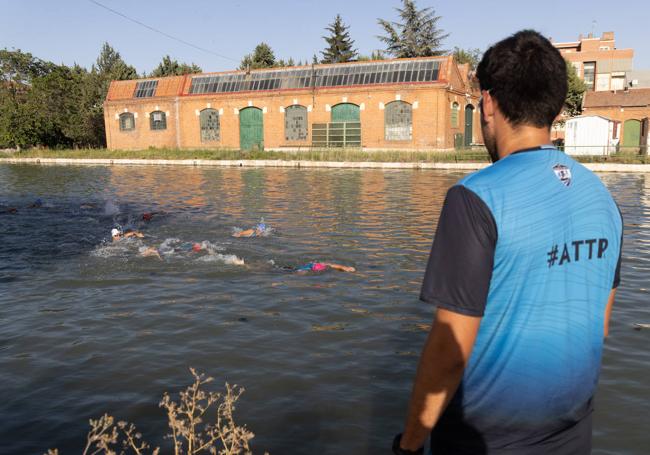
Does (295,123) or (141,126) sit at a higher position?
(141,126)

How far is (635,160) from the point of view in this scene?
3012 centimetres

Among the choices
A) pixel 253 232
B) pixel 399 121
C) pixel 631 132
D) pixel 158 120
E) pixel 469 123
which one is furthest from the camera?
pixel 158 120

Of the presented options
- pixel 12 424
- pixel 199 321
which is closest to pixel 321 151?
pixel 199 321

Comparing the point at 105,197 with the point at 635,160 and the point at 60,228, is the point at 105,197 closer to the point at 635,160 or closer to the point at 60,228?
the point at 60,228

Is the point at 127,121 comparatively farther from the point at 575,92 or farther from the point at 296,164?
the point at 575,92

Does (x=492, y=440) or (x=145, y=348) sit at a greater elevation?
(x=492, y=440)

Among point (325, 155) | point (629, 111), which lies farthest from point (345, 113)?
point (629, 111)

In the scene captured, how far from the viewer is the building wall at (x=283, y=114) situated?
40.1 metres

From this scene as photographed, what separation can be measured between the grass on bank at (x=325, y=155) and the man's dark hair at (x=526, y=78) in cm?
3175

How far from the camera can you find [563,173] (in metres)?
1.96

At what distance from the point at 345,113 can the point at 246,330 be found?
123 ft

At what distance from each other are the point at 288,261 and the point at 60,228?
7.73 m

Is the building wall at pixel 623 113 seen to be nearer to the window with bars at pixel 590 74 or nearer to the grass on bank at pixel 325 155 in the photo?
the grass on bank at pixel 325 155

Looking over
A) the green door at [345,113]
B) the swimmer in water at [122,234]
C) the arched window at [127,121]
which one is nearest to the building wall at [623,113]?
the green door at [345,113]
